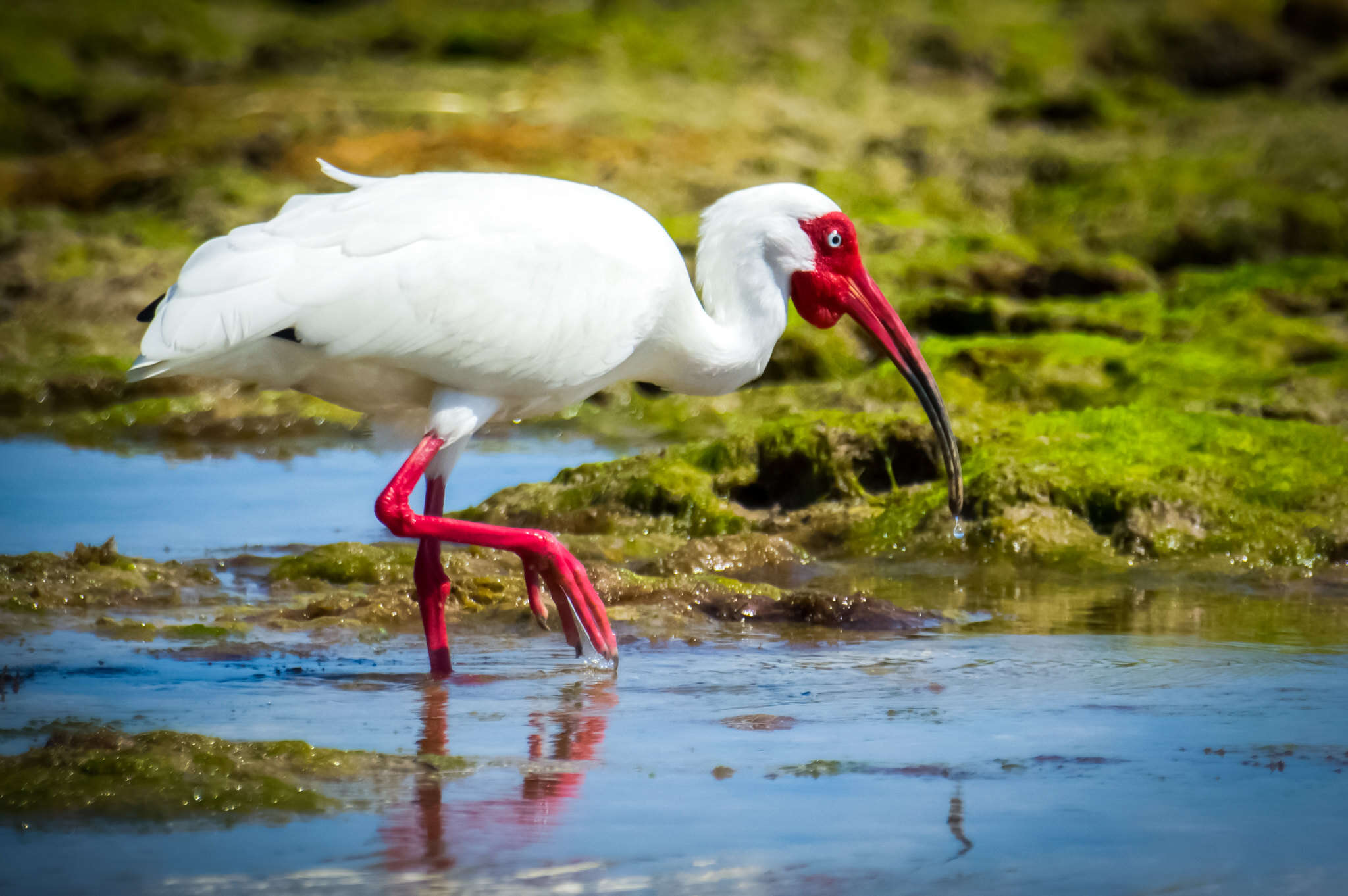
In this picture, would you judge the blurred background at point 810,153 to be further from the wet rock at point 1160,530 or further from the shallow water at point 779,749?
the shallow water at point 779,749

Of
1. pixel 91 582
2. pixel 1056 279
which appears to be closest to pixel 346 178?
pixel 91 582

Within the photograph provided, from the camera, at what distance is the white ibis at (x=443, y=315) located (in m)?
5.45

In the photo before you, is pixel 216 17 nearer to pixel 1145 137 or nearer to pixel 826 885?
pixel 1145 137

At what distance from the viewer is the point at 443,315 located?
18.5 ft

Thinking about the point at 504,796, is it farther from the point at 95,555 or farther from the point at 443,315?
the point at 95,555

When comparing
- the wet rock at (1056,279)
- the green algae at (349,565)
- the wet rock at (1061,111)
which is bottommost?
the green algae at (349,565)

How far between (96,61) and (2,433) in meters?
18.0

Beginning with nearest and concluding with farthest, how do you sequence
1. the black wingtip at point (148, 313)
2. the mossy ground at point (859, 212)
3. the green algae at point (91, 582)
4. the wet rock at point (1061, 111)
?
the black wingtip at point (148, 313), the green algae at point (91, 582), the mossy ground at point (859, 212), the wet rock at point (1061, 111)

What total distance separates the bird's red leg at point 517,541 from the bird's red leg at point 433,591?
0.18ft

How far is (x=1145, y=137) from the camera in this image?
2073 centimetres

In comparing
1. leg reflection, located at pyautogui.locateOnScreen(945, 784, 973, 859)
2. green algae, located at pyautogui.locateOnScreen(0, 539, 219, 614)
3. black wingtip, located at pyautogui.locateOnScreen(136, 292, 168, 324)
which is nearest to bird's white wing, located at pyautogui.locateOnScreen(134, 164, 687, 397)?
black wingtip, located at pyautogui.locateOnScreen(136, 292, 168, 324)

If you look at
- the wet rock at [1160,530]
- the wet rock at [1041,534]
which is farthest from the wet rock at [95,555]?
the wet rock at [1160,530]

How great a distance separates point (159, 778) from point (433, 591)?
1.94 m

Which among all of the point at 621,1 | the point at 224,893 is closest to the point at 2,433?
the point at 224,893
